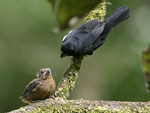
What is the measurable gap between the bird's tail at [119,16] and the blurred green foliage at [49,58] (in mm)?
8582

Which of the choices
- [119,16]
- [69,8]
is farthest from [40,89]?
[69,8]

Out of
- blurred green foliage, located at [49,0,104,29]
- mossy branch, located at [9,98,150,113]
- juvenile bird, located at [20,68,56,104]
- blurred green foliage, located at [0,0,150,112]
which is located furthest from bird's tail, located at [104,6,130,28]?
blurred green foliage, located at [0,0,150,112]

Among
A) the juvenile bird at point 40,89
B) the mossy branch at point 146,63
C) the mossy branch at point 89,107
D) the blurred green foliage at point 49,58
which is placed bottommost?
the mossy branch at point 146,63

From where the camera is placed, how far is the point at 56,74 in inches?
572

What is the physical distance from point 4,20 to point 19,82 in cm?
374

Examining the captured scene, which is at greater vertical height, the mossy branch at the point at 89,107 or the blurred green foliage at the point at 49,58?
the blurred green foliage at the point at 49,58

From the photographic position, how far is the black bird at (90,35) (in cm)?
476

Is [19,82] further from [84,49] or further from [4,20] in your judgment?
[84,49]

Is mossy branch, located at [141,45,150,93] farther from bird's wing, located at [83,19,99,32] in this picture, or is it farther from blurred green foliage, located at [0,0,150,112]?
blurred green foliage, located at [0,0,150,112]

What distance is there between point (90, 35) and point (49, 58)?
10139 millimetres

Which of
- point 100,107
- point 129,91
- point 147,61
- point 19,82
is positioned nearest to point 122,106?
point 100,107

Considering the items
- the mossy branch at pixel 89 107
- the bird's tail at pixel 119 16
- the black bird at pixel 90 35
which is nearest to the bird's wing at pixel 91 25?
the black bird at pixel 90 35

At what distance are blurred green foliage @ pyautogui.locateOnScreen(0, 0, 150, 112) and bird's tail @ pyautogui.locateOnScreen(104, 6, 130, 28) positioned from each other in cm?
858

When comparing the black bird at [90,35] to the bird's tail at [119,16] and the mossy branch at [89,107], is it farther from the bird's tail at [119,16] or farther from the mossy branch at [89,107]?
the mossy branch at [89,107]
